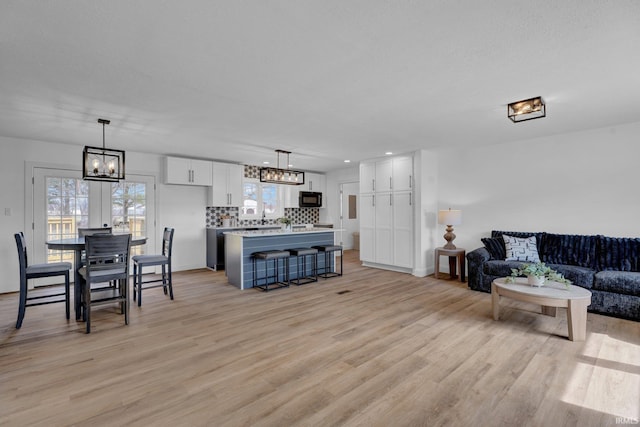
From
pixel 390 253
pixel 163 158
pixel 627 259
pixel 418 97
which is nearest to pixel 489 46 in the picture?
pixel 418 97

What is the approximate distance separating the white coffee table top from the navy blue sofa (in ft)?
2.44

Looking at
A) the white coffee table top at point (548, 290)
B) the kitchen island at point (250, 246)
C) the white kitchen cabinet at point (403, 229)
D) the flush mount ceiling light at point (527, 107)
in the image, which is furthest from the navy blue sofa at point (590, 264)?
the kitchen island at point (250, 246)

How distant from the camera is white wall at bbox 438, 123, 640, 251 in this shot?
4.20 meters

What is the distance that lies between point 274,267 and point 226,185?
2.53 metres

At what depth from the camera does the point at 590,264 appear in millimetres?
4137

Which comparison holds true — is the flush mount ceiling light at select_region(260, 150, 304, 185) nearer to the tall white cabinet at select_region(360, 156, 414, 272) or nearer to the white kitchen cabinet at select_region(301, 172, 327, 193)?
the tall white cabinet at select_region(360, 156, 414, 272)

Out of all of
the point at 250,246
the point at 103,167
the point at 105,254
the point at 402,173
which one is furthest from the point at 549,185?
the point at 103,167

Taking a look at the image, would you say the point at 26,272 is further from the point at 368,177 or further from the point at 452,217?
the point at 452,217

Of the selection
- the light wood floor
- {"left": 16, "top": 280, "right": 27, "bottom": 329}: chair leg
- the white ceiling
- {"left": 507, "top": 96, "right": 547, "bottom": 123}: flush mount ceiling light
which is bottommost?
the light wood floor

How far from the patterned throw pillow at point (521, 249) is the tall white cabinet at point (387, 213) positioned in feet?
5.40

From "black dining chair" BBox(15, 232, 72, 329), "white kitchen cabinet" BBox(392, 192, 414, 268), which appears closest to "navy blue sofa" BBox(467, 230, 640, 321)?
"white kitchen cabinet" BBox(392, 192, 414, 268)

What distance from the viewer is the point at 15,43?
6.87 ft

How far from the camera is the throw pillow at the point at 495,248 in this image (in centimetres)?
482

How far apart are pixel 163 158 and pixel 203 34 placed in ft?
15.6
